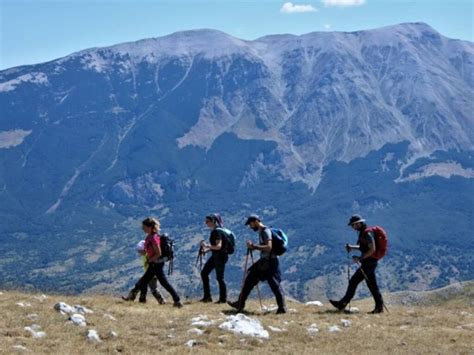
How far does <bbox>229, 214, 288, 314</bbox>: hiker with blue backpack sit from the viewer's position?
2206 cm

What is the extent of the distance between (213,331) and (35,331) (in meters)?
4.62

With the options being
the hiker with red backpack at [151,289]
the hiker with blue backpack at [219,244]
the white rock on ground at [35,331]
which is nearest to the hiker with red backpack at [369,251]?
the hiker with blue backpack at [219,244]

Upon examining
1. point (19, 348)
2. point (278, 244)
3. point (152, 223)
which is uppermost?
point (152, 223)

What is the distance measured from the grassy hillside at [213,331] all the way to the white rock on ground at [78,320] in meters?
0.15

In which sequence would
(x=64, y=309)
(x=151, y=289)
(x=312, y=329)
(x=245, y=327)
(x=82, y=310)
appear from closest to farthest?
1. (x=245, y=327)
2. (x=312, y=329)
3. (x=64, y=309)
4. (x=82, y=310)
5. (x=151, y=289)

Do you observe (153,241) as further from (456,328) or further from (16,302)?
(456,328)

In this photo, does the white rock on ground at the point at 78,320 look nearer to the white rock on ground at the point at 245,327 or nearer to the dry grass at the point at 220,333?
the dry grass at the point at 220,333

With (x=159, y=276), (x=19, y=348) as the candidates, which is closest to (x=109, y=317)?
(x=159, y=276)

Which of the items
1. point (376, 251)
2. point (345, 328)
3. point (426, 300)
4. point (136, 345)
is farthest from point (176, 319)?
point (426, 300)

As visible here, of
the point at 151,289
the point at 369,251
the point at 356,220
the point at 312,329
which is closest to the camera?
the point at 312,329

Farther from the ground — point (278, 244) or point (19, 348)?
point (278, 244)

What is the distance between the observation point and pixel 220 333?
59.8 ft

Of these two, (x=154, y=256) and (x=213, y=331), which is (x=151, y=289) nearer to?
(x=154, y=256)

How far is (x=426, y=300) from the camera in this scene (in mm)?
53094
